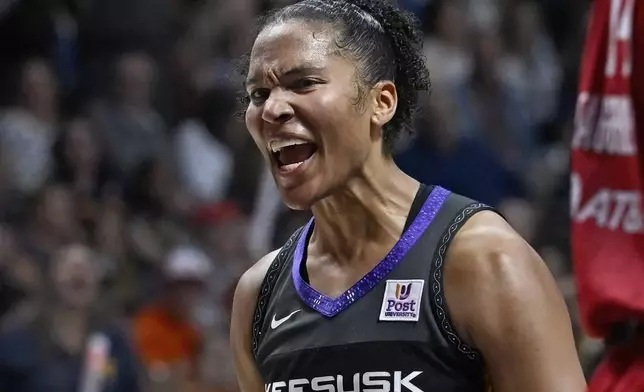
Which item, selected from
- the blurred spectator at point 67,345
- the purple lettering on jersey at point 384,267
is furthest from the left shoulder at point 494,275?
the blurred spectator at point 67,345

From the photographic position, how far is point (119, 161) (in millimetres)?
6910

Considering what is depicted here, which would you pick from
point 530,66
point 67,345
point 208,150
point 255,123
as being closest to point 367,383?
point 255,123

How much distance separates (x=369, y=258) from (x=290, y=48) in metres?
0.50

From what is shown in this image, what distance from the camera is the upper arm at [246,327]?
3016 mm

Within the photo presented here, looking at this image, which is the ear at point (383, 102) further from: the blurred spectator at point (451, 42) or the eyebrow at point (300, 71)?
the blurred spectator at point (451, 42)

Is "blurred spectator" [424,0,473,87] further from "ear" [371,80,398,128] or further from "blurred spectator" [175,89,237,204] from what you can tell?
"ear" [371,80,398,128]

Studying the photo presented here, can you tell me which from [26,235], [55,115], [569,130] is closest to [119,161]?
[55,115]

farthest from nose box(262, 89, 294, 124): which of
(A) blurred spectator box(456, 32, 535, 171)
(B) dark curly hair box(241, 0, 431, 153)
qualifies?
(A) blurred spectator box(456, 32, 535, 171)

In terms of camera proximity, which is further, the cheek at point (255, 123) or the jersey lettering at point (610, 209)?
the cheek at point (255, 123)

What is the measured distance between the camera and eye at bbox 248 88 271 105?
2.80 meters

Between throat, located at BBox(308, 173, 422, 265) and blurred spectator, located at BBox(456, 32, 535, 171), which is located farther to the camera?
blurred spectator, located at BBox(456, 32, 535, 171)

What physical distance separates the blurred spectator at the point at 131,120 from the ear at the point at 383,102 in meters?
4.16

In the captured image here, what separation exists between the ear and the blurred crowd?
2.56m

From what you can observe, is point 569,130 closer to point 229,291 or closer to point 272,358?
point 229,291
